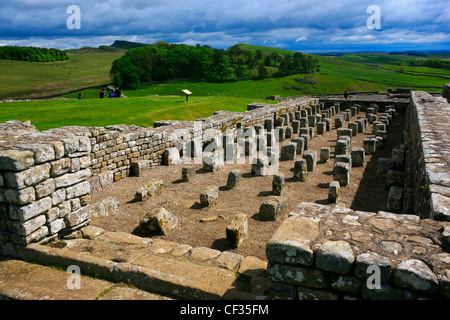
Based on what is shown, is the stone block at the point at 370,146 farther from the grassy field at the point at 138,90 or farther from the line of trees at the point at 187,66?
the line of trees at the point at 187,66

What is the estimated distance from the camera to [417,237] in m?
3.56

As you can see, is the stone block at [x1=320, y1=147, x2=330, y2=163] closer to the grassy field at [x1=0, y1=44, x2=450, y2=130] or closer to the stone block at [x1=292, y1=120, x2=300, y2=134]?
the stone block at [x1=292, y1=120, x2=300, y2=134]

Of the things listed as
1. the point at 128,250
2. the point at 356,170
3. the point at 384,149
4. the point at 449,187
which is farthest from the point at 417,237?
the point at 384,149

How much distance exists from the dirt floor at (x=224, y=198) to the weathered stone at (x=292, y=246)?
2.31 metres

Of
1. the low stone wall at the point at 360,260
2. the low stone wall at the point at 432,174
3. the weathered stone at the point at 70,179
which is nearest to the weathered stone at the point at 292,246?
the low stone wall at the point at 360,260

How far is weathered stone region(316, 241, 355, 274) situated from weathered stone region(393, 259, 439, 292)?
442mm

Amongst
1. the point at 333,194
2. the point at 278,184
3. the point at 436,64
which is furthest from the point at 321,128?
the point at 436,64

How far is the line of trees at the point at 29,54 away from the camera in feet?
256

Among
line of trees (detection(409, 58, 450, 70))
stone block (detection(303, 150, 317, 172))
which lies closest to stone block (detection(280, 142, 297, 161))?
stone block (detection(303, 150, 317, 172))

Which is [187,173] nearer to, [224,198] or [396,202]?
[224,198]

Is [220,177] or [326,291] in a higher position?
[326,291]

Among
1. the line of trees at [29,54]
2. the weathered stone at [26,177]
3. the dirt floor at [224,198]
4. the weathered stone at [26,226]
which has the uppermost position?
the line of trees at [29,54]
